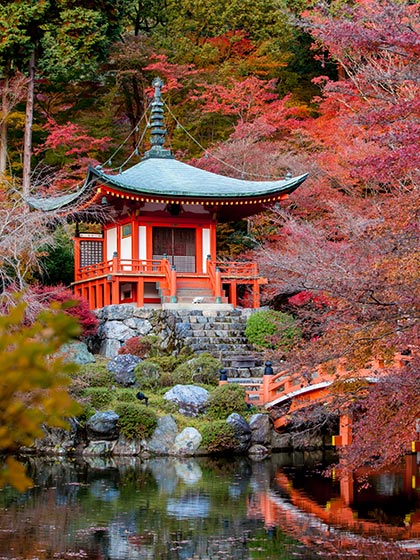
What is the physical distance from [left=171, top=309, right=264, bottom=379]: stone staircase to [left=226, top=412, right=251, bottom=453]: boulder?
2209 millimetres

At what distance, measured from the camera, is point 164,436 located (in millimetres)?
16250

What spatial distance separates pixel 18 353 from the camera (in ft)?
9.36

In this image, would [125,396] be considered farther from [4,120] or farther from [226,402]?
[4,120]

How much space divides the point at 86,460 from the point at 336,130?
13.8 metres

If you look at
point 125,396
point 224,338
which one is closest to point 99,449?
point 125,396

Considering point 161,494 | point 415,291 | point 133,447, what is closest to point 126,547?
point 161,494

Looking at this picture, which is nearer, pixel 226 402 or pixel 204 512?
pixel 204 512

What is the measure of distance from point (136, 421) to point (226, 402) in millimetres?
1755

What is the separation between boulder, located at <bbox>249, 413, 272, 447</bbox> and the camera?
16594 millimetres

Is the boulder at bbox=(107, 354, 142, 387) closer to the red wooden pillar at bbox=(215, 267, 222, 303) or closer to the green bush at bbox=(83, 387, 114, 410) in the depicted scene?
the green bush at bbox=(83, 387, 114, 410)

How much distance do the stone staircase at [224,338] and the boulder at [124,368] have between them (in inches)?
60.4

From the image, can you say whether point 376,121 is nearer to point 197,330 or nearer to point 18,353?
point 18,353

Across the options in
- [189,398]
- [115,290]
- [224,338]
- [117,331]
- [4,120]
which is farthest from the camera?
[4,120]

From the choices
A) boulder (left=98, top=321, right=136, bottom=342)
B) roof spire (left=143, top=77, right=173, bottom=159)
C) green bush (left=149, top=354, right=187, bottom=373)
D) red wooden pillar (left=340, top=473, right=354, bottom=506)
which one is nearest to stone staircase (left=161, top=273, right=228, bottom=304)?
boulder (left=98, top=321, right=136, bottom=342)
